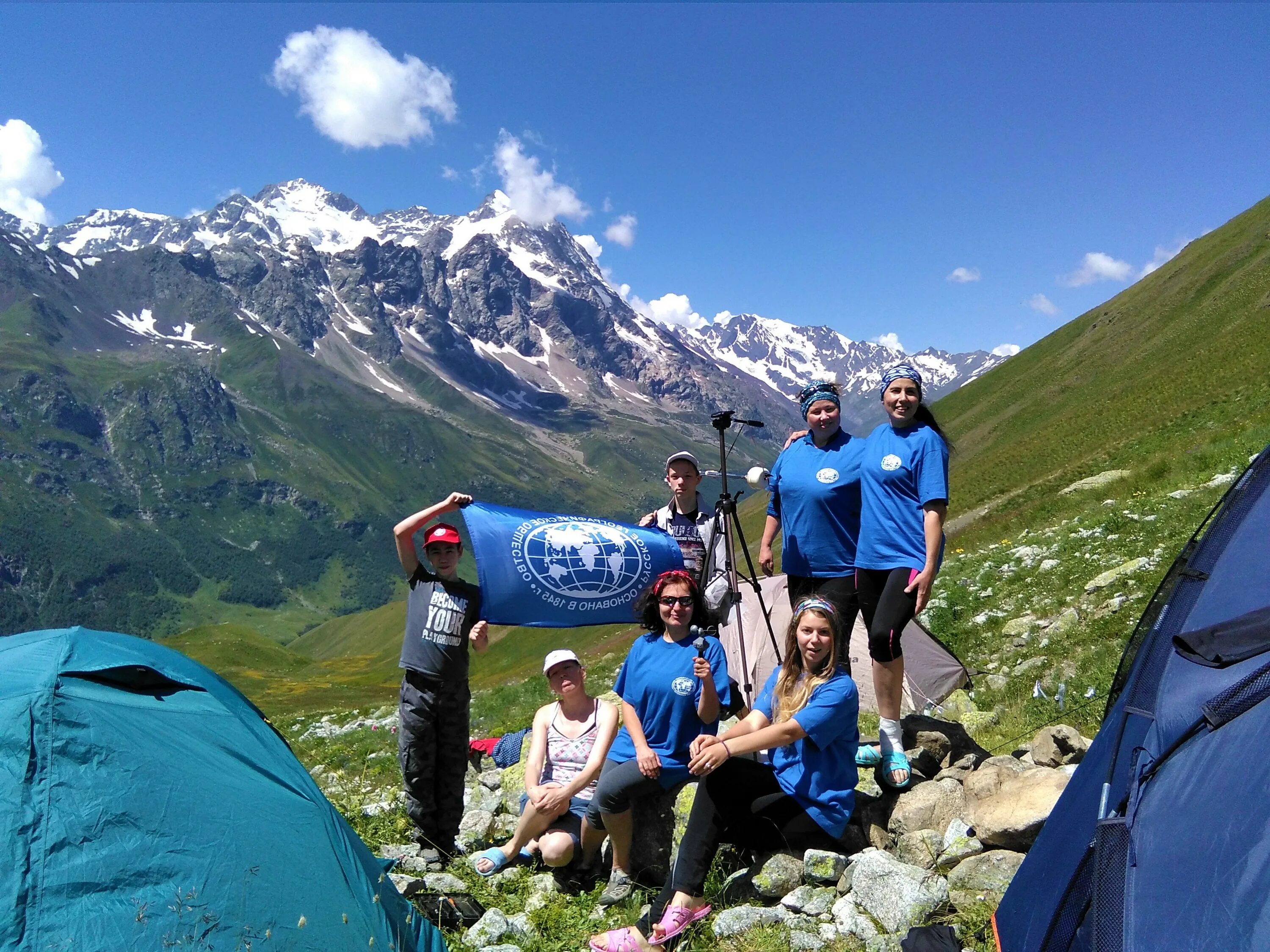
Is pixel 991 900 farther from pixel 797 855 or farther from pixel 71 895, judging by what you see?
pixel 71 895

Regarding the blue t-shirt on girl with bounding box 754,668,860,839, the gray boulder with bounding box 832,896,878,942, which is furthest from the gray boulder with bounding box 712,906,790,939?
the blue t-shirt on girl with bounding box 754,668,860,839

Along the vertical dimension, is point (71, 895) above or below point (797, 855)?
above

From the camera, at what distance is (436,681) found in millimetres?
8148

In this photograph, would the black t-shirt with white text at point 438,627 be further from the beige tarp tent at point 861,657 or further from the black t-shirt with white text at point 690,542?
the beige tarp tent at point 861,657

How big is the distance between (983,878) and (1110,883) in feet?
7.32

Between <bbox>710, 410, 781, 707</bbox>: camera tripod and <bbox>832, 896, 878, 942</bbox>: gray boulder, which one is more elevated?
<bbox>710, 410, 781, 707</bbox>: camera tripod

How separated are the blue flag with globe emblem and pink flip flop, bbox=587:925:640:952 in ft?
12.8

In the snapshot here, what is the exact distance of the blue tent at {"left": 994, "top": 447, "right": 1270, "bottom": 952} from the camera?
3021 millimetres

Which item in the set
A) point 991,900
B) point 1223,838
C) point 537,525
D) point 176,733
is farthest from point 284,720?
point 1223,838

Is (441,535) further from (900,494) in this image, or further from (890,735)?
(890,735)

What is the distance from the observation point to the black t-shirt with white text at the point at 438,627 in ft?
26.7

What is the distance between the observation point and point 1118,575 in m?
11.5

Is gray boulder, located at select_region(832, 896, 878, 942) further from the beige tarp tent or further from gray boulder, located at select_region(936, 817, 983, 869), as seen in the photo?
the beige tarp tent

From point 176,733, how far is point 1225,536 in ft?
22.9
